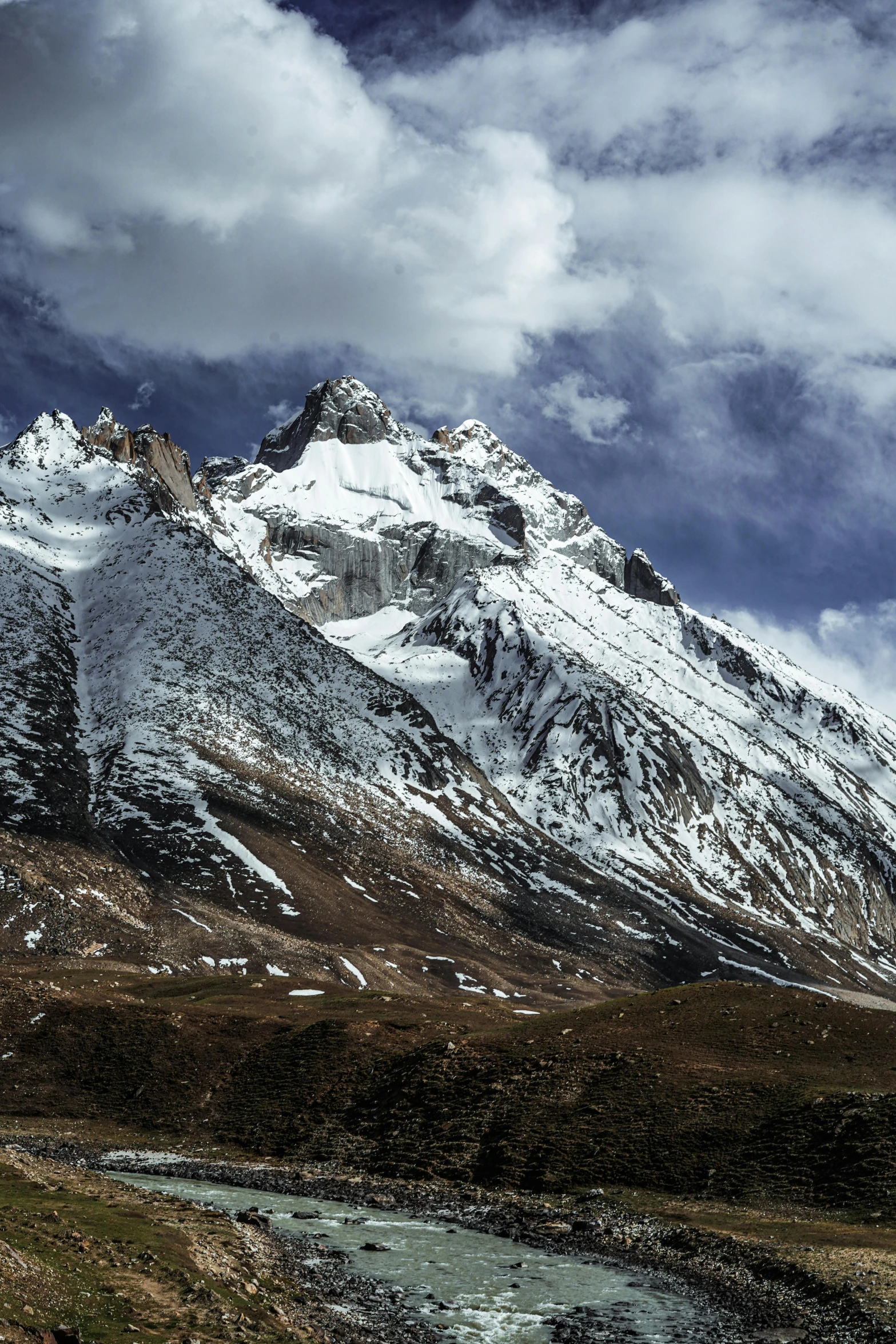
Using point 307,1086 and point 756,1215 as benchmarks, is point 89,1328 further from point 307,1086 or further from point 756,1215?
point 307,1086

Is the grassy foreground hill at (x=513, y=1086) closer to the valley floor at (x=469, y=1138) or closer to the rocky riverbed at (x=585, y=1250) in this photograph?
the valley floor at (x=469, y=1138)

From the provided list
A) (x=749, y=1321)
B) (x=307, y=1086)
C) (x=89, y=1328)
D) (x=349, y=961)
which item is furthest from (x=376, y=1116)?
(x=349, y=961)

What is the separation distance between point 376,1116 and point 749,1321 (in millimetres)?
33021

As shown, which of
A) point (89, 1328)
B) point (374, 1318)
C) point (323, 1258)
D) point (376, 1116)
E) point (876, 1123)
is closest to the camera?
point (89, 1328)

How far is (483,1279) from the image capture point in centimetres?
3634

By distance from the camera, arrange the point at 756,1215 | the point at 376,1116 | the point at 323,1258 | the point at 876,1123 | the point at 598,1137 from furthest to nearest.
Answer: the point at 376,1116, the point at 598,1137, the point at 876,1123, the point at 756,1215, the point at 323,1258

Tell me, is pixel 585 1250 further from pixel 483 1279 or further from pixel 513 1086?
pixel 513 1086

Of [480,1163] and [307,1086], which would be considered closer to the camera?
[480,1163]

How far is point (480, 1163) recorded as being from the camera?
5478 cm

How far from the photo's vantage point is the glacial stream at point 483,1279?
3128cm

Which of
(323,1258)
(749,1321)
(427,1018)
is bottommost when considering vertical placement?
(323,1258)

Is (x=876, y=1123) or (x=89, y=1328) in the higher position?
(x=876, y=1123)

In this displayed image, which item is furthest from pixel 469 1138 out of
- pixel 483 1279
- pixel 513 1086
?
pixel 483 1279

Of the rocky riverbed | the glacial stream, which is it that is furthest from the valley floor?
the glacial stream
